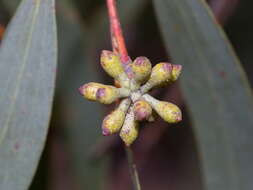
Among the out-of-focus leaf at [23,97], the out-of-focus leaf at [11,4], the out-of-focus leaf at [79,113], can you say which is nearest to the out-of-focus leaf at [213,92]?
the out-of-focus leaf at [23,97]

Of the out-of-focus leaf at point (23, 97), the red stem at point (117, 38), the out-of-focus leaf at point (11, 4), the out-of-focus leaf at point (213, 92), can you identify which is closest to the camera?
the red stem at point (117, 38)

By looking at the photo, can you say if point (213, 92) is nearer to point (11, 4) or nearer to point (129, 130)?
point (129, 130)

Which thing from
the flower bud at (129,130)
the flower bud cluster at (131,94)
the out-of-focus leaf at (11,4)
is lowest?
the flower bud at (129,130)

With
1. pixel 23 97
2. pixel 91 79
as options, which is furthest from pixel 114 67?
pixel 91 79

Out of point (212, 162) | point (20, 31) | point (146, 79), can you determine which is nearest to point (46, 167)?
point (212, 162)

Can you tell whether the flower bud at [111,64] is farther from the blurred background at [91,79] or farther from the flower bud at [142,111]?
the blurred background at [91,79]

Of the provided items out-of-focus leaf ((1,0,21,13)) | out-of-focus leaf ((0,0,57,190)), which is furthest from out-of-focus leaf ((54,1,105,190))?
out-of-focus leaf ((0,0,57,190))
